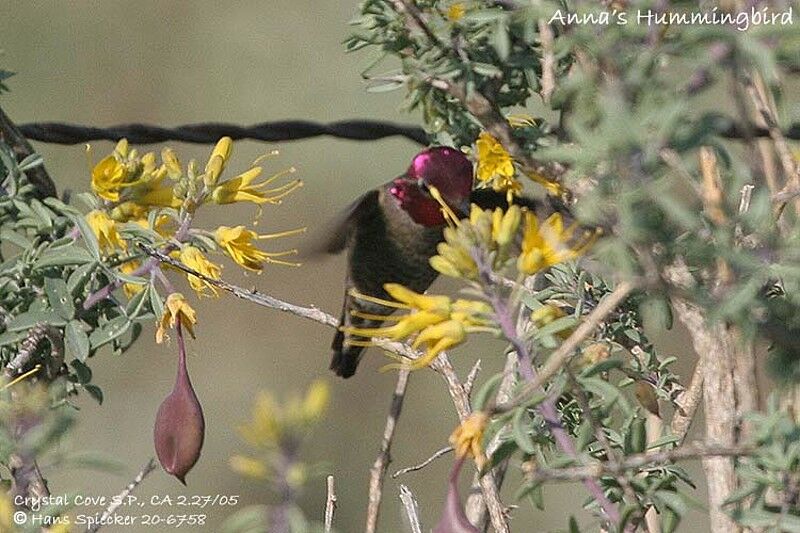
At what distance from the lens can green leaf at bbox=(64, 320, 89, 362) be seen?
1558mm

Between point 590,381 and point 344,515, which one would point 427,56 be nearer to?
point 590,381

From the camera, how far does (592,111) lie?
906 mm

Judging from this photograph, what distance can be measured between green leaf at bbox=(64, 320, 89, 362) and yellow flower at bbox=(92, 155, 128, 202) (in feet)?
0.57

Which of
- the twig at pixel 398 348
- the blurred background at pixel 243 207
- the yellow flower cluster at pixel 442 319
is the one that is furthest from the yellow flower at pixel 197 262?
the blurred background at pixel 243 207

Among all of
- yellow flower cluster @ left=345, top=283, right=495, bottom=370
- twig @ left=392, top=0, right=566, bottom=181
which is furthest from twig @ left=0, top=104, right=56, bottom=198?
yellow flower cluster @ left=345, top=283, right=495, bottom=370

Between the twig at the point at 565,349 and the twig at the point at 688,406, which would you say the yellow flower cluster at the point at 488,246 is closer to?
the twig at the point at 565,349

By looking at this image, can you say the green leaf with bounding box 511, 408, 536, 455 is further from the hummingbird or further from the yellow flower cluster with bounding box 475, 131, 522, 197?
the hummingbird

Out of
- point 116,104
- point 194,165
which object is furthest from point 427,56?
point 116,104

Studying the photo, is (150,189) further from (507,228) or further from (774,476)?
(774,476)

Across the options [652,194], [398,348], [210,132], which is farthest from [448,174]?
[652,194]

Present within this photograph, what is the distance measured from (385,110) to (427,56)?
3277 millimetres

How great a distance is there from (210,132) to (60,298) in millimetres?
788

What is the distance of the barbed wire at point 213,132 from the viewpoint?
2246mm

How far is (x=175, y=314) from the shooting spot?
1.47 m
